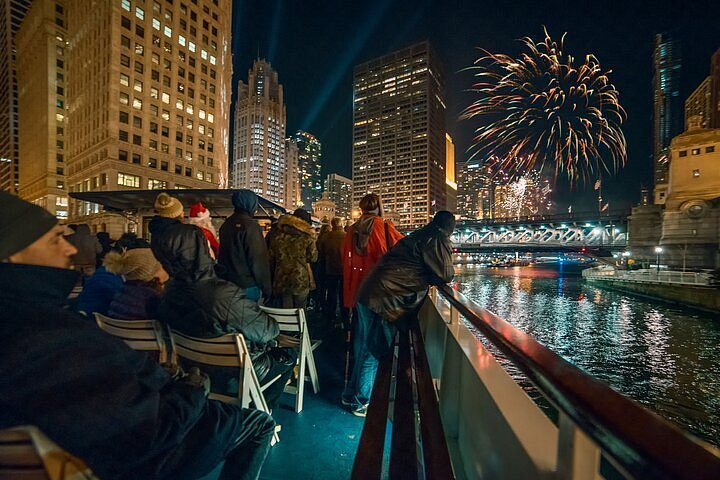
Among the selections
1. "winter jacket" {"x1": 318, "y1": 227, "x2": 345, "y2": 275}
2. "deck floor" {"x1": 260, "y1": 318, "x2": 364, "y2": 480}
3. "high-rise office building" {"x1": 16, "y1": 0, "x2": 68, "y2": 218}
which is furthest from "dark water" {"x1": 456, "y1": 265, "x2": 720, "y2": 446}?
"high-rise office building" {"x1": 16, "y1": 0, "x2": 68, "y2": 218}

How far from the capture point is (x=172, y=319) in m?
2.45

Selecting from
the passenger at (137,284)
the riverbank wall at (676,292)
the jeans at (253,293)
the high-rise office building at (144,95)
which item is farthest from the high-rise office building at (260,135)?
the passenger at (137,284)

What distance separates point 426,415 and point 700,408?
43.0ft

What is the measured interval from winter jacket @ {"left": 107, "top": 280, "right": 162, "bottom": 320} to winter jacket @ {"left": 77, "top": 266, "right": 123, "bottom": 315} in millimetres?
950

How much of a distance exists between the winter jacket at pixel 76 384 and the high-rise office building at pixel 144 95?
54.2m

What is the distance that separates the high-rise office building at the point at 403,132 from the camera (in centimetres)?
13450

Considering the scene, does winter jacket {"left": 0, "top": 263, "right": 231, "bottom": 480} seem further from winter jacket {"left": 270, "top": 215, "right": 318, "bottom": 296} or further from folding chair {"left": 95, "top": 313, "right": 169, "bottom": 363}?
winter jacket {"left": 270, "top": 215, "right": 318, "bottom": 296}

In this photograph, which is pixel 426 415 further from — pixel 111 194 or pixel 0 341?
pixel 111 194

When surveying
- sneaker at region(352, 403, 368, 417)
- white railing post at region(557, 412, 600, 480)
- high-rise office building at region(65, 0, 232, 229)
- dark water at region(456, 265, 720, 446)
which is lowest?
dark water at region(456, 265, 720, 446)

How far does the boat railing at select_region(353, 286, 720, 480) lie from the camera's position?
0.57 metres

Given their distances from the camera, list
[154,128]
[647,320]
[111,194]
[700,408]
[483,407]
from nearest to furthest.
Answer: [483,407] < [700,408] < [111,194] < [647,320] < [154,128]

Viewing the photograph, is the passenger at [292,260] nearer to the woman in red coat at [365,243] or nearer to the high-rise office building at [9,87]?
the woman in red coat at [365,243]

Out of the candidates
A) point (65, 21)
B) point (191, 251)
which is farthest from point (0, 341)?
point (65, 21)

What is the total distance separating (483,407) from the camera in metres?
1.88
